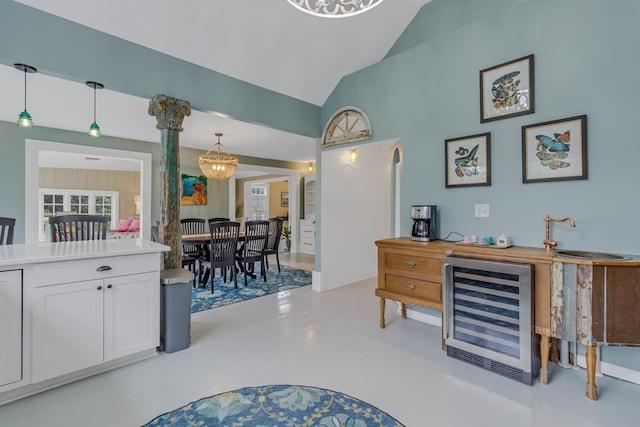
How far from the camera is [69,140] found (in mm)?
4652

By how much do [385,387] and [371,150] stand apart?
362 cm

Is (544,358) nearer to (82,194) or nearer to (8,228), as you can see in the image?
(8,228)

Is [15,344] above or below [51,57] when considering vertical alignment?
below

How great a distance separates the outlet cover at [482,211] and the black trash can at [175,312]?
2698 millimetres

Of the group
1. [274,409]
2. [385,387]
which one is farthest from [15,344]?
[385,387]

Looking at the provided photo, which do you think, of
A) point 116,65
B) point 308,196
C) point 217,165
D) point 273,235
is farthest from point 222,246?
point 308,196

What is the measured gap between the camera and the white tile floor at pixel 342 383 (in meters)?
1.75

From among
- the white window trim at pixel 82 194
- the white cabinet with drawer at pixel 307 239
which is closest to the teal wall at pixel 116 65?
the white cabinet with drawer at pixel 307 239

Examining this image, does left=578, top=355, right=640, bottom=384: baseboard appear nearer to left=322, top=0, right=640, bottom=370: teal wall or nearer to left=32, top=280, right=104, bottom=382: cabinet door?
left=322, top=0, right=640, bottom=370: teal wall

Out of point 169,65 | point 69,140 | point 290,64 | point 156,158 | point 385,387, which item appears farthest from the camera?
point 156,158

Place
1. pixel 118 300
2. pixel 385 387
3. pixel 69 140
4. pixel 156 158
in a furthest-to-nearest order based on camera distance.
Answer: pixel 156 158 → pixel 69 140 → pixel 118 300 → pixel 385 387

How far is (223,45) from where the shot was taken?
3.00 metres

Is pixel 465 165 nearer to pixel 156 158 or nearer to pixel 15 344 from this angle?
pixel 15 344

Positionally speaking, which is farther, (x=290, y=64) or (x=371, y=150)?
(x=371, y=150)
